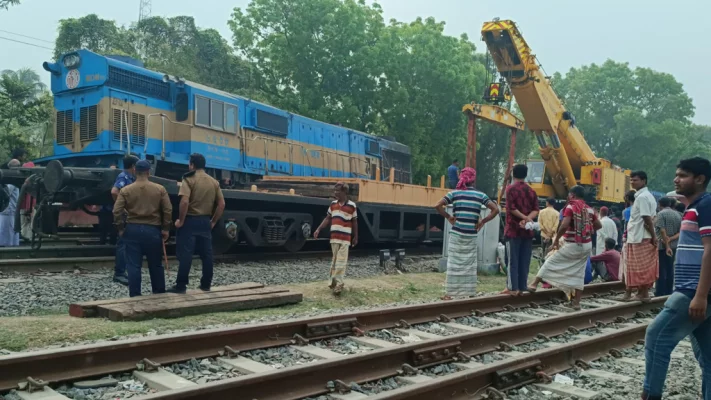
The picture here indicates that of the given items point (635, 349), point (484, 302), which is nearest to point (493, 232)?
point (484, 302)

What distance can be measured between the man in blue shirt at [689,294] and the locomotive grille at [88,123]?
10232 mm

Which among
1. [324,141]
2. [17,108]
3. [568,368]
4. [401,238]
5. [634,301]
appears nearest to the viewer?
[568,368]

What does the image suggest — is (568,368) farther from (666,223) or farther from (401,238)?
(401,238)

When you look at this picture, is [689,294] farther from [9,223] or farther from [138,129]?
[9,223]

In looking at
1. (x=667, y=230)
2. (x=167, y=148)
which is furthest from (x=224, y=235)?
(x=667, y=230)

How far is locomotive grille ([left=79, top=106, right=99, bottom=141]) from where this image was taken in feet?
36.4

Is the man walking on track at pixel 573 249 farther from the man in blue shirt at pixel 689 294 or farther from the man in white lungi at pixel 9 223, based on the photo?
the man in white lungi at pixel 9 223

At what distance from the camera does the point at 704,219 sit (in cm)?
346

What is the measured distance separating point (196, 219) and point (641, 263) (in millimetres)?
→ 6084

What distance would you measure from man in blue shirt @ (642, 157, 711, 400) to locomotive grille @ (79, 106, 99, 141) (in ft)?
33.6

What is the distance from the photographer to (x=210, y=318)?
5.94 metres

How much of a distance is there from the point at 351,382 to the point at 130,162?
488 cm

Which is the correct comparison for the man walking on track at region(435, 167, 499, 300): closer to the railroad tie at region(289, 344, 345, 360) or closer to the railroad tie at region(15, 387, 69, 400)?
the railroad tie at region(289, 344, 345, 360)

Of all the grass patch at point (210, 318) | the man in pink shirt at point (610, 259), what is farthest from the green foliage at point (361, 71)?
the grass patch at point (210, 318)
